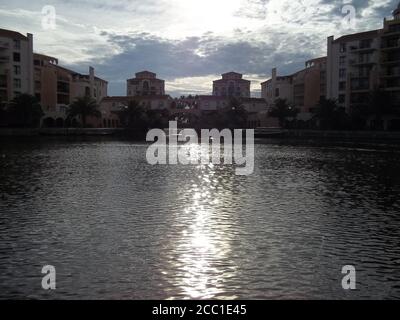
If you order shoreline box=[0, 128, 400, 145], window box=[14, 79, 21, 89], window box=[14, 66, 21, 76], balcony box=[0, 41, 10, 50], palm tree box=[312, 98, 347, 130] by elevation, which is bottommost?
shoreline box=[0, 128, 400, 145]

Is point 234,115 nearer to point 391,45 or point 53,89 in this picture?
point 391,45

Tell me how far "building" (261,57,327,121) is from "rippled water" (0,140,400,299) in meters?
104

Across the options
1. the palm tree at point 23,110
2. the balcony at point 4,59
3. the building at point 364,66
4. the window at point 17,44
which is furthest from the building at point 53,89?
the building at point 364,66

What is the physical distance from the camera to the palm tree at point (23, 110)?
102m

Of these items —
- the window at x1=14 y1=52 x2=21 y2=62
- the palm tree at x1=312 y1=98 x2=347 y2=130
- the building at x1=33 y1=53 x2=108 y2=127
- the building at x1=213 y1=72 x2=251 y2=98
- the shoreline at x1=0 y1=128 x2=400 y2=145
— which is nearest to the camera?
the shoreline at x1=0 y1=128 x2=400 y2=145

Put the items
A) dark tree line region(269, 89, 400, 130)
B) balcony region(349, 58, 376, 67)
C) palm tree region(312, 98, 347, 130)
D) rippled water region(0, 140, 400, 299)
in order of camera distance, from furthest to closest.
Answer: balcony region(349, 58, 376, 67) < palm tree region(312, 98, 347, 130) < dark tree line region(269, 89, 400, 130) < rippled water region(0, 140, 400, 299)

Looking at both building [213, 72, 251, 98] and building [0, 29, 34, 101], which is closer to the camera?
building [0, 29, 34, 101]

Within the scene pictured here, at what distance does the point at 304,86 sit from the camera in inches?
5453

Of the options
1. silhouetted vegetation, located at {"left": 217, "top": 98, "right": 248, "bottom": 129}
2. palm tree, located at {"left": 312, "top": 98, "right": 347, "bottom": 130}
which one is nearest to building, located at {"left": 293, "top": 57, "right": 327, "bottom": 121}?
silhouetted vegetation, located at {"left": 217, "top": 98, "right": 248, "bottom": 129}

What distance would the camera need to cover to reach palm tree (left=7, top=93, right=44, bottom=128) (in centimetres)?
10162

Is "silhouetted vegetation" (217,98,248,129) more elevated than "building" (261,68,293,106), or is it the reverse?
"building" (261,68,293,106)

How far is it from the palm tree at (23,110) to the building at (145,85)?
3205 inches

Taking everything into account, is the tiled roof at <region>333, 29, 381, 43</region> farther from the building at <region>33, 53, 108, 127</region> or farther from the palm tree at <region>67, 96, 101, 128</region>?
the building at <region>33, 53, 108, 127</region>

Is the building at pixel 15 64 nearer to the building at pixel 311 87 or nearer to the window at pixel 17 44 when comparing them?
the window at pixel 17 44
